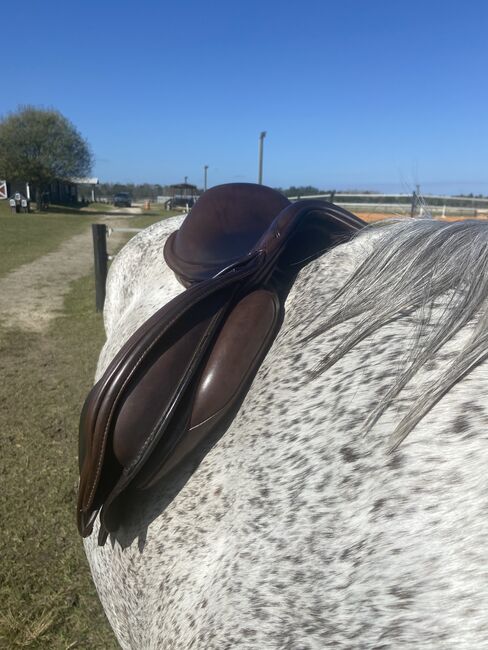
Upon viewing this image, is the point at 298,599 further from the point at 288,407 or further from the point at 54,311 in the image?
the point at 54,311

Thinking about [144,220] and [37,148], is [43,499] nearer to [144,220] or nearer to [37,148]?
[144,220]

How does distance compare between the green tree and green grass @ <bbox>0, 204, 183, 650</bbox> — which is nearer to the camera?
green grass @ <bbox>0, 204, 183, 650</bbox>

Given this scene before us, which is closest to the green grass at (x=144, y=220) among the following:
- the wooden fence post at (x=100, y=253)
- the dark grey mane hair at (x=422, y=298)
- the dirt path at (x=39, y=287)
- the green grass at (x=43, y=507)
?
the dirt path at (x=39, y=287)

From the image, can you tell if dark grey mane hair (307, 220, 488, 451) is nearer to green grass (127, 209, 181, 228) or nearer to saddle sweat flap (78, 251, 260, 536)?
saddle sweat flap (78, 251, 260, 536)

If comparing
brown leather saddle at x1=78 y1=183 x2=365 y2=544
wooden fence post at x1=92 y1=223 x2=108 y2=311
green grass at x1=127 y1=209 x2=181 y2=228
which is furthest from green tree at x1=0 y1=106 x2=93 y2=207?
brown leather saddle at x1=78 y1=183 x2=365 y2=544

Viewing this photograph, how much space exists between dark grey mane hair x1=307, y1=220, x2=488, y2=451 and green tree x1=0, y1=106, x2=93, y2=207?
44.7m

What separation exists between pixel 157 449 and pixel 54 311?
7.18 m

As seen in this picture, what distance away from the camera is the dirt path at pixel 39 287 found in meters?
7.35

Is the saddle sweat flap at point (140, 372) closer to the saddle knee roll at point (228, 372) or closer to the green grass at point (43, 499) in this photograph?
the saddle knee roll at point (228, 372)

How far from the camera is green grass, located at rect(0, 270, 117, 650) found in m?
2.39

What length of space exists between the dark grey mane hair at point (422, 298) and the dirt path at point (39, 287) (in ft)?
20.6

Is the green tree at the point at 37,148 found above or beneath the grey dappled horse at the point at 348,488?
above

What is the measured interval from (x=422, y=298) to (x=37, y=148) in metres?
47.2

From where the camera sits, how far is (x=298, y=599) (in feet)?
2.93
